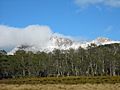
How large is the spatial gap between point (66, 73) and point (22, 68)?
28428mm

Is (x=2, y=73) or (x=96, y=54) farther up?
(x=96, y=54)

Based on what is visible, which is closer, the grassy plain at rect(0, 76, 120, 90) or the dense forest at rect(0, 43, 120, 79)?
the grassy plain at rect(0, 76, 120, 90)

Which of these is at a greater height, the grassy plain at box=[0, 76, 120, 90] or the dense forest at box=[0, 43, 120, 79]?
the dense forest at box=[0, 43, 120, 79]

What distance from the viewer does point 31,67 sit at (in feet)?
A: 550

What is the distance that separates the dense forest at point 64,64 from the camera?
16375 centimetres

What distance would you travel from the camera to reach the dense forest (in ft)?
537

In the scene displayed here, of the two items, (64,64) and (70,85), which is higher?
(64,64)

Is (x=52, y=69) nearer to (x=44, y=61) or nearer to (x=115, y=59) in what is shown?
(x=44, y=61)

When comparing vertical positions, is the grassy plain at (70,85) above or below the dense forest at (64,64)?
below

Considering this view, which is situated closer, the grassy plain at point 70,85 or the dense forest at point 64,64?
the grassy plain at point 70,85

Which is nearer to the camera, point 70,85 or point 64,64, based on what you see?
point 70,85

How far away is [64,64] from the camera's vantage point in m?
176

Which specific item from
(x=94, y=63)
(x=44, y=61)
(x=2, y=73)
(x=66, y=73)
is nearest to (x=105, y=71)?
(x=94, y=63)

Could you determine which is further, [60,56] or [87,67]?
[60,56]
